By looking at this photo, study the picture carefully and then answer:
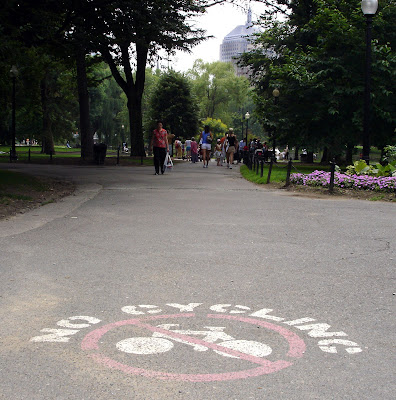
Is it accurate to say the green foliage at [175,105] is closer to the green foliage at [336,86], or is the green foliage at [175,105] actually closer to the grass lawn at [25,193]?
the green foliage at [336,86]

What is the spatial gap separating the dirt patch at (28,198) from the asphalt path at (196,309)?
90cm

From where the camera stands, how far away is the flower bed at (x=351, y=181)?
554 inches

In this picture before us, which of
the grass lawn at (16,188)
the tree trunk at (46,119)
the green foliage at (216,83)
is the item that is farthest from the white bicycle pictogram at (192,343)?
the green foliage at (216,83)

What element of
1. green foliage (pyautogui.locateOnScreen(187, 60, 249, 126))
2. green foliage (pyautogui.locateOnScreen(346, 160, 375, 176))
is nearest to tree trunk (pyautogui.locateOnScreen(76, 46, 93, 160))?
green foliage (pyautogui.locateOnScreen(346, 160, 375, 176))

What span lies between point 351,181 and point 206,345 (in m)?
11.7

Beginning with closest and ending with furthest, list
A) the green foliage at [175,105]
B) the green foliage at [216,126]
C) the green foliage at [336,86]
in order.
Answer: the green foliage at [336,86]
the green foliage at [175,105]
the green foliage at [216,126]

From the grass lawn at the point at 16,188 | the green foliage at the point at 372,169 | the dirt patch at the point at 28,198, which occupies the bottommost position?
the dirt patch at the point at 28,198

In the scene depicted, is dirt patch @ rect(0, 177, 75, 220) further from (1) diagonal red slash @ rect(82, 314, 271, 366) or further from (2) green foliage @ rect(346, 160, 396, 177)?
(2) green foliage @ rect(346, 160, 396, 177)

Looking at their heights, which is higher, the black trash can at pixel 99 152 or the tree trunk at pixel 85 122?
the tree trunk at pixel 85 122

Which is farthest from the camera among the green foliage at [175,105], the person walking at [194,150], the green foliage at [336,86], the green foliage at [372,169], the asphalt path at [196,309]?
the green foliage at [175,105]

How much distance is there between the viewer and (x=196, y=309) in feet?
15.3

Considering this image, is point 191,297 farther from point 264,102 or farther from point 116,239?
point 264,102

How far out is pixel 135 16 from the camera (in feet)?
61.5

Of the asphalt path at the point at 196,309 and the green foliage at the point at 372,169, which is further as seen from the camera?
the green foliage at the point at 372,169
